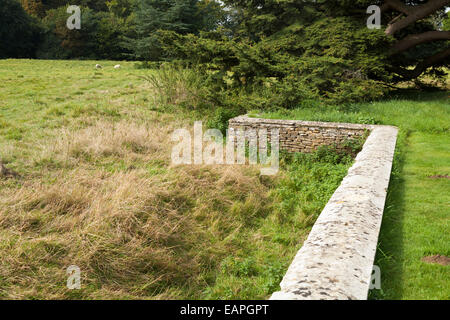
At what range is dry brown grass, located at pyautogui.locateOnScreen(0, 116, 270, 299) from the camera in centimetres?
363

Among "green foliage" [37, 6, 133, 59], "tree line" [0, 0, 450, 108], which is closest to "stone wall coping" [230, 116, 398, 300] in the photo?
"tree line" [0, 0, 450, 108]

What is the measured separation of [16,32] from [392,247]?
32.9 m

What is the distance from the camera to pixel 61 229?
429 cm

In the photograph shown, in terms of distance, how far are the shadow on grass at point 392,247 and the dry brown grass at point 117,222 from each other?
193cm

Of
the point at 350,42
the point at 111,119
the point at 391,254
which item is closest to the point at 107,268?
the point at 391,254

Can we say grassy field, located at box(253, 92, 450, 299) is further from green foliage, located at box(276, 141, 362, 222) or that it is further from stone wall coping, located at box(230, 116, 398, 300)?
green foliage, located at box(276, 141, 362, 222)

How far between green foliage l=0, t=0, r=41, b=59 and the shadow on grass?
3126 centimetres

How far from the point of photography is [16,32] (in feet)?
95.1
